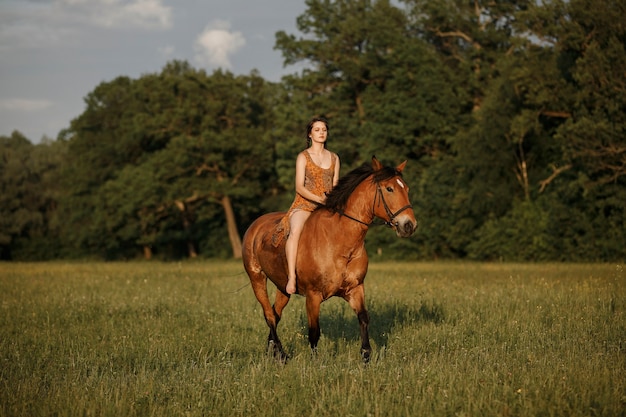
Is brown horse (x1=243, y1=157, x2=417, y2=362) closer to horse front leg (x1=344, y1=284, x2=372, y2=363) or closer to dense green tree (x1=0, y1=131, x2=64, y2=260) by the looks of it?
horse front leg (x1=344, y1=284, x2=372, y2=363)

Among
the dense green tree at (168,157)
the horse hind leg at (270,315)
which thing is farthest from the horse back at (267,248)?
the dense green tree at (168,157)

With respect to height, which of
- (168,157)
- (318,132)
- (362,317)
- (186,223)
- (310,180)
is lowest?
(362,317)

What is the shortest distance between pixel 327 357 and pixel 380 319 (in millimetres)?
4201

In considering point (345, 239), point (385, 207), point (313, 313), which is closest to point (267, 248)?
point (313, 313)

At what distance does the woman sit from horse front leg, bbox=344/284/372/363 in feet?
2.83

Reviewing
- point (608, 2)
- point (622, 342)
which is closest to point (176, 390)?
point (622, 342)

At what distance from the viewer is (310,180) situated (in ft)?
31.8

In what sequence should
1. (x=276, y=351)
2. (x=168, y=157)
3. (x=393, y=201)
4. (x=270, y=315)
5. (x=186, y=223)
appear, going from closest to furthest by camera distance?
(x=393, y=201)
(x=276, y=351)
(x=270, y=315)
(x=168, y=157)
(x=186, y=223)

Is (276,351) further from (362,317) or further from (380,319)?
(380,319)

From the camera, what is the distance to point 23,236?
6962cm

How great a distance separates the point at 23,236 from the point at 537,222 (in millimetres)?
50559

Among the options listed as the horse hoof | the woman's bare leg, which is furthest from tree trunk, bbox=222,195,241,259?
the woman's bare leg

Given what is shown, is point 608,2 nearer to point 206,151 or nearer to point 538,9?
point 538,9

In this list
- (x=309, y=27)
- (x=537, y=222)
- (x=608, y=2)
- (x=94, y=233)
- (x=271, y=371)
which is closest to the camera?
(x=271, y=371)
